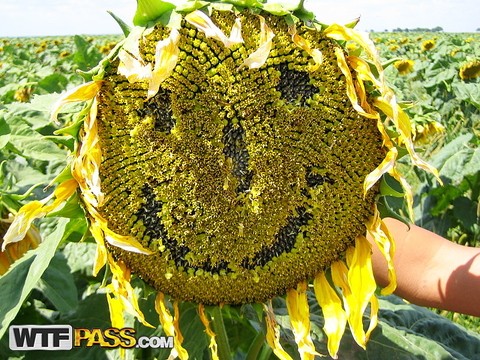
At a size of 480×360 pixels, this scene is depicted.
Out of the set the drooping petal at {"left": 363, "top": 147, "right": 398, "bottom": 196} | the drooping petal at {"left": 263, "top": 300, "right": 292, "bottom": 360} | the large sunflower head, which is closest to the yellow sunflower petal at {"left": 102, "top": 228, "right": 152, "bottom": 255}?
the large sunflower head

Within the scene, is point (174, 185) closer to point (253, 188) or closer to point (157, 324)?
point (253, 188)

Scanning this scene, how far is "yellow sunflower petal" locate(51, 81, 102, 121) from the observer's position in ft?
3.79

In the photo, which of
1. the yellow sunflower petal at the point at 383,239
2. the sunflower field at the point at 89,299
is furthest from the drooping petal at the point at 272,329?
the yellow sunflower petal at the point at 383,239

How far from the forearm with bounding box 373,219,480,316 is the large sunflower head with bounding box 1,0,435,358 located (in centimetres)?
46

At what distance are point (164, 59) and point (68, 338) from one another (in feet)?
3.26

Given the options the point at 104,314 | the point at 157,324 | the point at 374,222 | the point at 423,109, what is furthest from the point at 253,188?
the point at 423,109

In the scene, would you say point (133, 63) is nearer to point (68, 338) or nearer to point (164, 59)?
point (164, 59)

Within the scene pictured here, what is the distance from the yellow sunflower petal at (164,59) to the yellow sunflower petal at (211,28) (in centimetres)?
4

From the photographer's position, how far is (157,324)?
171cm

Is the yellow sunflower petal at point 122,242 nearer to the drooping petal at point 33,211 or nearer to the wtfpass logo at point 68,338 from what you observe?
the drooping petal at point 33,211

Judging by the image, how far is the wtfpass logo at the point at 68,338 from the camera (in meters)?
1.69

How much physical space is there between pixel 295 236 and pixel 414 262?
62 centimetres

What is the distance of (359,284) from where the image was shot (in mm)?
1329

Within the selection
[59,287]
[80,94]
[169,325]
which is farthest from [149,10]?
[59,287]
